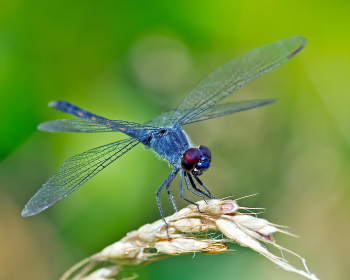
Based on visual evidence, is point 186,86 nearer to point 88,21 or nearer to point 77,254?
point 88,21

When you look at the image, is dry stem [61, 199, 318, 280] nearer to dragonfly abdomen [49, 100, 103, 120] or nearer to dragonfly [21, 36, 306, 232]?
dragonfly [21, 36, 306, 232]

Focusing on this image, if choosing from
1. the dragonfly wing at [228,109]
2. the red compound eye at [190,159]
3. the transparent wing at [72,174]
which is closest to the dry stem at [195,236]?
the transparent wing at [72,174]

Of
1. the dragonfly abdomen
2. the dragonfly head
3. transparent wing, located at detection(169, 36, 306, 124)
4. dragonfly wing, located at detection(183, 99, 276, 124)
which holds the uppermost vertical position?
the dragonfly abdomen

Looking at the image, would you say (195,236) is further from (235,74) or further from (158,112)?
(158,112)

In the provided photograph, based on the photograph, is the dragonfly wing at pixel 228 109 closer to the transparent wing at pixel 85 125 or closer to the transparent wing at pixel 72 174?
the transparent wing at pixel 85 125

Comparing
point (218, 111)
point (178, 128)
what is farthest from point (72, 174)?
point (218, 111)

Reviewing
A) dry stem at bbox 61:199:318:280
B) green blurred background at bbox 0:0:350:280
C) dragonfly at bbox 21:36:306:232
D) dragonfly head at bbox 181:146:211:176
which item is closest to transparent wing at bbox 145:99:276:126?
dragonfly at bbox 21:36:306:232

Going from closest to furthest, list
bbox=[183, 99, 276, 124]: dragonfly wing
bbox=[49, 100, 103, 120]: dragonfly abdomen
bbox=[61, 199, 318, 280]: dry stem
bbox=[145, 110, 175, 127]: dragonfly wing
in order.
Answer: bbox=[61, 199, 318, 280]: dry stem < bbox=[183, 99, 276, 124]: dragonfly wing < bbox=[49, 100, 103, 120]: dragonfly abdomen < bbox=[145, 110, 175, 127]: dragonfly wing
